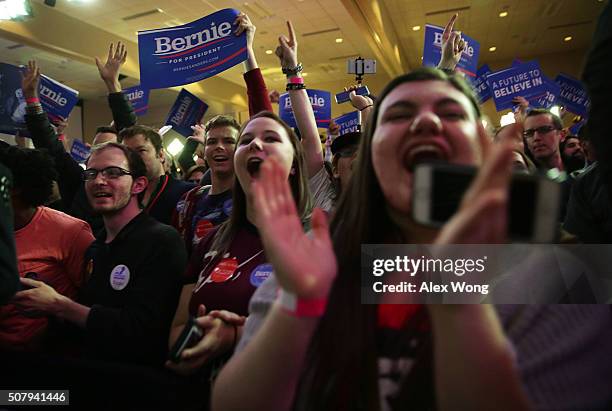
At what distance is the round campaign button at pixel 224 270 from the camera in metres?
1.18

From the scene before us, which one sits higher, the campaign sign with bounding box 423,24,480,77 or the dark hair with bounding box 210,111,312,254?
the campaign sign with bounding box 423,24,480,77

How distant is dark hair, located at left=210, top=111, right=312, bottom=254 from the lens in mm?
1332

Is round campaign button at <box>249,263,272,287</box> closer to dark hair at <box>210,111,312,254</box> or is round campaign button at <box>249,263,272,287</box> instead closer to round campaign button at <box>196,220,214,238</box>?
dark hair at <box>210,111,312,254</box>

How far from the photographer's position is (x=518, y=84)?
3.77 m

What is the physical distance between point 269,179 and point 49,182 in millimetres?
1544

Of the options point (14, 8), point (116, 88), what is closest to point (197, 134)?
point (116, 88)

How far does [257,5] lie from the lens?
677 centimetres

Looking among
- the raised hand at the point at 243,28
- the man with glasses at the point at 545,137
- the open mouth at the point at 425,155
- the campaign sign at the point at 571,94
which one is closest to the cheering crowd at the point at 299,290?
the open mouth at the point at 425,155

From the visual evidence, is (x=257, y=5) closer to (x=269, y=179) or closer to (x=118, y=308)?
(x=118, y=308)

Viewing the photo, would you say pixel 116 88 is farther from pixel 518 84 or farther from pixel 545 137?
pixel 518 84

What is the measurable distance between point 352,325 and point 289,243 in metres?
0.16

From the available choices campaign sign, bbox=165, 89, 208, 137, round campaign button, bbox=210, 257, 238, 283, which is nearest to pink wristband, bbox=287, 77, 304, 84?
round campaign button, bbox=210, 257, 238, 283

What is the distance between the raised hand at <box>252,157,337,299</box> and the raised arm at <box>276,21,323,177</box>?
4.06 feet

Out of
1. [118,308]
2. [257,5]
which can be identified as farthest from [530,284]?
[257,5]
